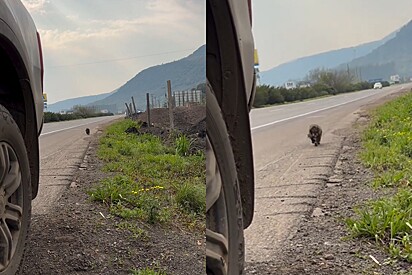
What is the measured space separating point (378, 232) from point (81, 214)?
9.67 feet

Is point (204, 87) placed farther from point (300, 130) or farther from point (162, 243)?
point (300, 130)

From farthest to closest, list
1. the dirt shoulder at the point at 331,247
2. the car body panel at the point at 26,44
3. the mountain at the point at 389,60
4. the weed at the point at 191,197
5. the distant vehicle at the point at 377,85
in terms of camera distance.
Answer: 1. the distant vehicle at the point at 377,85
2. the mountain at the point at 389,60
3. the dirt shoulder at the point at 331,247
4. the weed at the point at 191,197
5. the car body panel at the point at 26,44

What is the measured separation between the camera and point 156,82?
86cm

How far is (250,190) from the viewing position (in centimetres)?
138

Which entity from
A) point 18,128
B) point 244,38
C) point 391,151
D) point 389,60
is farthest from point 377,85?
point 18,128

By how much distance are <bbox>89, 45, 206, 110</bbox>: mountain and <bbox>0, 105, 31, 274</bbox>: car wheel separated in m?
0.14

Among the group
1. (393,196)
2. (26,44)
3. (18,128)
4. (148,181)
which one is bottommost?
(393,196)

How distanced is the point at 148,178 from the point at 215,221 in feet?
0.60

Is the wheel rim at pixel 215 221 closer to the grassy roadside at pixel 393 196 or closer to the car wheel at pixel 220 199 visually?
the car wheel at pixel 220 199

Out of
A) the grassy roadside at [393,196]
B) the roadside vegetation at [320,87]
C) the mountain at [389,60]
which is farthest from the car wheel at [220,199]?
the mountain at [389,60]

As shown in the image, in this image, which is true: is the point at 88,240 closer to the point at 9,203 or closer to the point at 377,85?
the point at 9,203

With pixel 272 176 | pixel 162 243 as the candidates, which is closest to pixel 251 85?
pixel 162 243

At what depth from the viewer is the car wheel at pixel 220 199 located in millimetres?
954

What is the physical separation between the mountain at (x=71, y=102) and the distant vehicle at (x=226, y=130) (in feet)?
0.64
